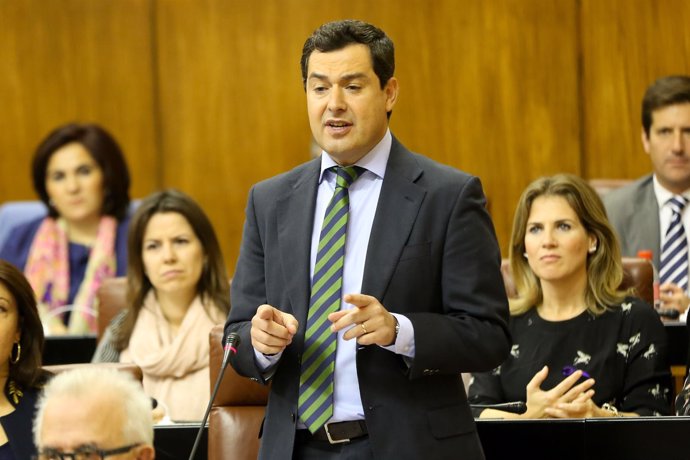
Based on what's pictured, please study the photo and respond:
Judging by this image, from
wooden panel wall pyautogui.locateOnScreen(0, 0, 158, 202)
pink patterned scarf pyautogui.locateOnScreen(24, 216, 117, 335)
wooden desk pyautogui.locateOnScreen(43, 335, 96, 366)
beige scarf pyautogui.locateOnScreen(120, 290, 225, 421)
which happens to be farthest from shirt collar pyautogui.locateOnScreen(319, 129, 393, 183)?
wooden panel wall pyautogui.locateOnScreen(0, 0, 158, 202)

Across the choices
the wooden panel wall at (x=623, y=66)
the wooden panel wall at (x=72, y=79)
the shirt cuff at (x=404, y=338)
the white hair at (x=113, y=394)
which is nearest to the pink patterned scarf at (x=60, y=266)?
the wooden panel wall at (x=72, y=79)

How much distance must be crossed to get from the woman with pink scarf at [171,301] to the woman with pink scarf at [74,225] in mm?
811

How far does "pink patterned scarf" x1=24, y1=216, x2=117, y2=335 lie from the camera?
4.62m

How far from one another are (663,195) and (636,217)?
133mm

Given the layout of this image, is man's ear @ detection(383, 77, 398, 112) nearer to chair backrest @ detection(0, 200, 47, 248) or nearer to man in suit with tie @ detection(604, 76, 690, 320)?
man in suit with tie @ detection(604, 76, 690, 320)

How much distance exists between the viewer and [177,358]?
3611mm

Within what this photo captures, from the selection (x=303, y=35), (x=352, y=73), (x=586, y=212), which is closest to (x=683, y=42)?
(x=303, y=35)

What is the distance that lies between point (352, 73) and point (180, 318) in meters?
1.79

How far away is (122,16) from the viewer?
5.84 meters

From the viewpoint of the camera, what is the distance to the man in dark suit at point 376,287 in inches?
81.4

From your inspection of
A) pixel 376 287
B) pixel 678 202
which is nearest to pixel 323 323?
pixel 376 287

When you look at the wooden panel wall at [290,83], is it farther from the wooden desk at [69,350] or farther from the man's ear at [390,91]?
the man's ear at [390,91]

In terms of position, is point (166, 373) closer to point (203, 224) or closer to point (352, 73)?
point (203, 224)

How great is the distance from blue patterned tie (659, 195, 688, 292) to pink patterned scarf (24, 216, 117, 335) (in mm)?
2104
